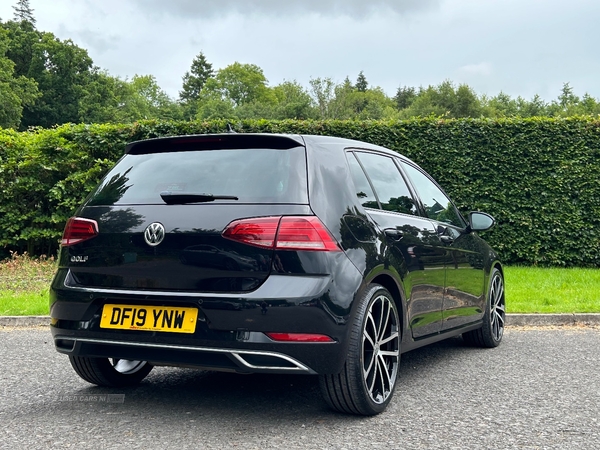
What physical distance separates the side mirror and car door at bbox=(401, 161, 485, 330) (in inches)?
3.4

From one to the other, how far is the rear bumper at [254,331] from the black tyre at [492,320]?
10.3 ft

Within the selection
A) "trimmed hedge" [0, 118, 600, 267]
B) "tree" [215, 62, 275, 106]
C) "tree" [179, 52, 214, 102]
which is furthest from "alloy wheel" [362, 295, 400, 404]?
"tree" [179, 52, 214, 102]

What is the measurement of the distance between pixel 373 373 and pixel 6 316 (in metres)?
5.57

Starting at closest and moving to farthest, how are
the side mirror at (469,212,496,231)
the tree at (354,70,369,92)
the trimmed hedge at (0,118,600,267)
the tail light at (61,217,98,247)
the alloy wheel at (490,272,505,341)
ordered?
the tail light at (61,217,98,247)
the side mirror at (469,212,496,231)
the alloy wheel at (490,272,505,341)
the trimmed hedge at (0,118,600,267)
the tree at (354,70,369,92)

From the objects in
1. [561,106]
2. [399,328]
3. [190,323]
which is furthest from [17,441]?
[561,106]

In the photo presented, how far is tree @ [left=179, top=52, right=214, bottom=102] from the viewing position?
106m

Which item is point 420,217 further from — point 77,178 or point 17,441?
point 77,178

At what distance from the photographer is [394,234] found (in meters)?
4.41

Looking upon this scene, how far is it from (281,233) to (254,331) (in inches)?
21.0

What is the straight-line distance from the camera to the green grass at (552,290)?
8594 millimetres

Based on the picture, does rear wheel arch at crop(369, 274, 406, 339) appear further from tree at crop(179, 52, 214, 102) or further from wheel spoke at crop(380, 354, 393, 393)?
tree at crop(179, 52, 214, 102)

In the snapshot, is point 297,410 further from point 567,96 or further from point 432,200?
point 567,96

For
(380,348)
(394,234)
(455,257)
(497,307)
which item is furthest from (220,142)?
(497,307)

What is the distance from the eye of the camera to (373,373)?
13.3 feet
